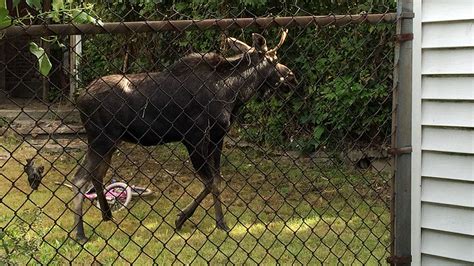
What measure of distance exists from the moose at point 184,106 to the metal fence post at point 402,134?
94.9 inches

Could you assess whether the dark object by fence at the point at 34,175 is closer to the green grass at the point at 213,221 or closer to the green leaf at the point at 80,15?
the green grass at the point at 213,221

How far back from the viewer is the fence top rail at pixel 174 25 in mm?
2791

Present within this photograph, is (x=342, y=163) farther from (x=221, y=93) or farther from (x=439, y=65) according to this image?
(x=439, y=65)

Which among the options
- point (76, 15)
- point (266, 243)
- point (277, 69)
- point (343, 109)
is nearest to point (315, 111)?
point (343, 109)

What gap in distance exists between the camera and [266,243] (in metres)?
5.95

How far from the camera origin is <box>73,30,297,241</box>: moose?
235 inches

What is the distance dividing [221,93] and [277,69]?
574mm

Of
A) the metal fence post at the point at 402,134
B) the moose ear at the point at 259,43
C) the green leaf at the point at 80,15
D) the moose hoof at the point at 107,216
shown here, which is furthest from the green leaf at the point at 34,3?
the moose hoof at the point at 107,216

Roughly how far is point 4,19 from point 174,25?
0.77 m

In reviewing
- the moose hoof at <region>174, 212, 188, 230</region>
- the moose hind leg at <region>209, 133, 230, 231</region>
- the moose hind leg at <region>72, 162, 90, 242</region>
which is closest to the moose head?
the moose hind leg at <region>209, 133, 230, 231</region>

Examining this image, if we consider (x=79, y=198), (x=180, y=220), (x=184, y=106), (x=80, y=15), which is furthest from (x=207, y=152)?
(x=80, y=15)

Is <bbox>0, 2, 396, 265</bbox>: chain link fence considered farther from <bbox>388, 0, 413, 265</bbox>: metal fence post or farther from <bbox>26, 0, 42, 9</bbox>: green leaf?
<bbox>26, 0, 42, 9</bbox>: green leaf

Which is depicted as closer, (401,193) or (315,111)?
(401,193)

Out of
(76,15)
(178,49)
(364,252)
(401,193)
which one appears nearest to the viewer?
Answer: (76,15)
